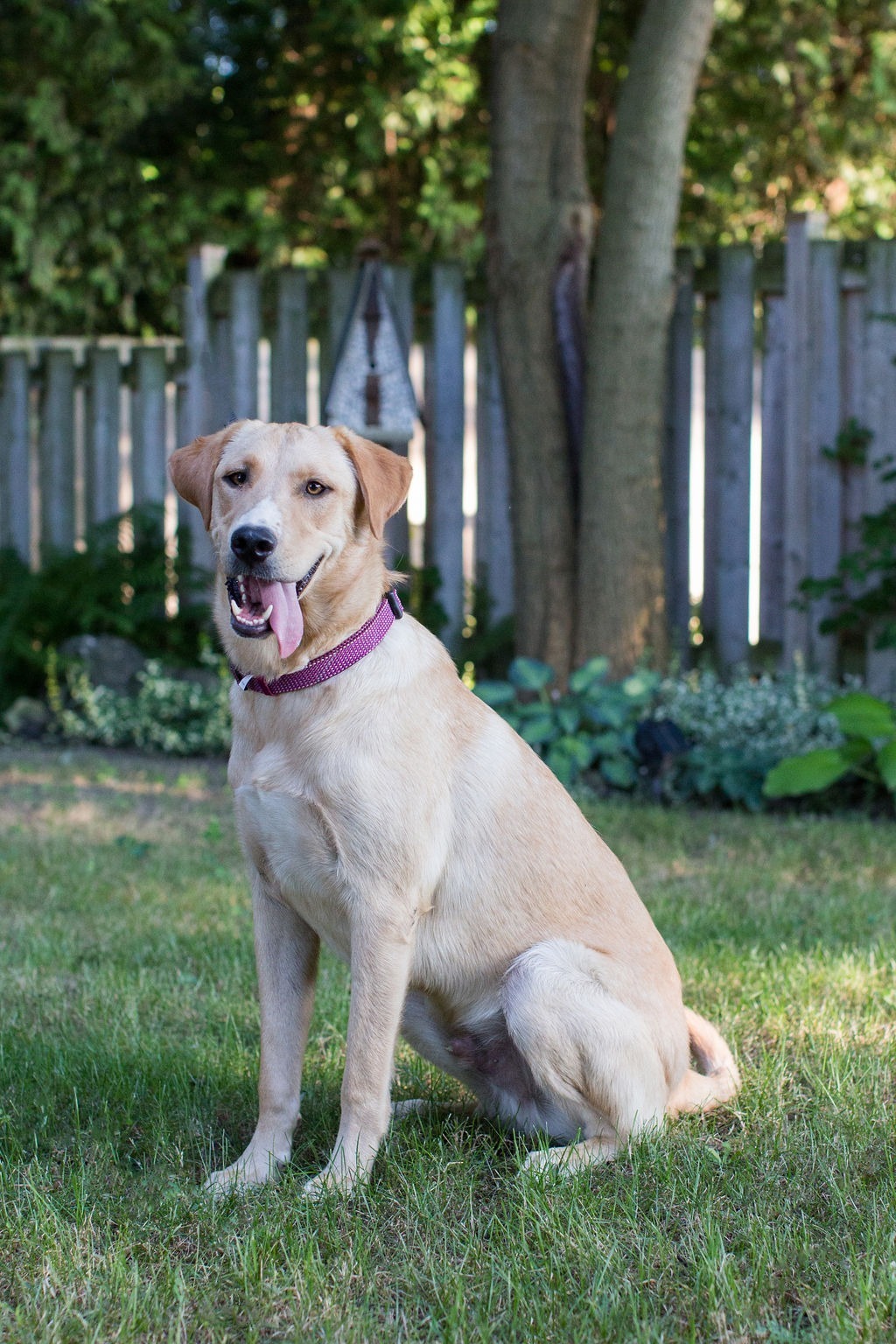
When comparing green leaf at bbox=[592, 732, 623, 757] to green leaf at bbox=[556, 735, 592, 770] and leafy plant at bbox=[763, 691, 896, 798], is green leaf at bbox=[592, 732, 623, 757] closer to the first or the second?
green leaf at bbox=[556, 735, 592, 770]

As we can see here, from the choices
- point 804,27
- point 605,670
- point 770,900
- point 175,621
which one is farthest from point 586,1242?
point 804,27

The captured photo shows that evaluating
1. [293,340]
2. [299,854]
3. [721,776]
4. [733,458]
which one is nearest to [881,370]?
[733,458]

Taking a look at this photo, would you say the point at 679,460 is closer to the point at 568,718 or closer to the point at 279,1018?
the point at 568,718

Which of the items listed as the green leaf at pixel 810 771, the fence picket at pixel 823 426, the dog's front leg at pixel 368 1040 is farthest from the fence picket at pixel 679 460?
the dog's front leg at pixel 368 1040

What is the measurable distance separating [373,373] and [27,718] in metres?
3.29

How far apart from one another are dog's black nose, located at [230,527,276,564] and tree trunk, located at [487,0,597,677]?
14.8 ft

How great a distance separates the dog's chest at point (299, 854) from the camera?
2.72 metres

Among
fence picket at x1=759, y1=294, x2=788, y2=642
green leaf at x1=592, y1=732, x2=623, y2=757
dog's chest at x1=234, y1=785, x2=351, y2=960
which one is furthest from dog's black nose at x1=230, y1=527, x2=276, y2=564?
fence picket at x1=759, y1=294, x2=788, y2=642

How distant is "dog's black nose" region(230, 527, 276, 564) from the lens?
106 inches

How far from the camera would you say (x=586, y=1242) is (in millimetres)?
2377

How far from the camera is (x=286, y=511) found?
279 centimetres

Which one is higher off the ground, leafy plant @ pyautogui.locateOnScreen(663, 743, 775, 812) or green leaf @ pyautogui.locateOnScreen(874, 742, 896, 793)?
green leaf @ pyautogui.locateOnScreen(874, 742, 896, 793)

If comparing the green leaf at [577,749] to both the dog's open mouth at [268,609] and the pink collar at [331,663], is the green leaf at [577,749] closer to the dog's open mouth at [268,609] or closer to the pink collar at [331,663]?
the pink collar at [331,663]

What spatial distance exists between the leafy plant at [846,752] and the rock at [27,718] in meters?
4.92
